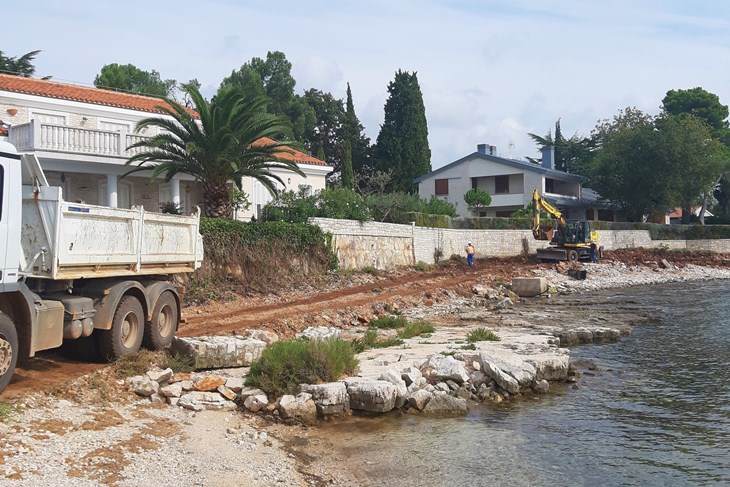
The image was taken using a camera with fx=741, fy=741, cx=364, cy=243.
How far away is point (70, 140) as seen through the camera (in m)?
27.0

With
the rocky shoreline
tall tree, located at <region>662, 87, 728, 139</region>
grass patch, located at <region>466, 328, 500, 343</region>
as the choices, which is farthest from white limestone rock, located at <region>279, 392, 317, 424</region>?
tall tree, located at <region>662, 87, 728, 139</region>

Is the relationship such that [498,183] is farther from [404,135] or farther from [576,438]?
[576,438]

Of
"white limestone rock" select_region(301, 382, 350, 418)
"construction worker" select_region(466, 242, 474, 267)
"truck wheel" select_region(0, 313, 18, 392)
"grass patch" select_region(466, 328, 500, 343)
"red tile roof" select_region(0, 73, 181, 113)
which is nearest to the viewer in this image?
"truck wheel" select_region(0, 313, 18, 392)

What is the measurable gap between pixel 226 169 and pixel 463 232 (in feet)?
69.7

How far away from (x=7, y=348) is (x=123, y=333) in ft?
10.3

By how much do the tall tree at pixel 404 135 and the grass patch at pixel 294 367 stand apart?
5008 cm

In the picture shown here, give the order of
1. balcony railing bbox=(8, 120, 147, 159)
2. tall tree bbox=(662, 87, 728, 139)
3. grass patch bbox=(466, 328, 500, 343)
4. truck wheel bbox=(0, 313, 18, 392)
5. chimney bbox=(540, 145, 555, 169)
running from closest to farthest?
truck wheel bbox=(0, 313, 18, 392), grass patch bbox=(466, 328, 500, 343), balcony railing bbox=(8, 120, 147, 159), chimney bbox=(540, 145, 555, 169), tall tree bbox=(662, 87, 728, 139)

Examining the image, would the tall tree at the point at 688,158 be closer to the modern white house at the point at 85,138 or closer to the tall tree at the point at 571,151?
the tall tree at the point at 571,151

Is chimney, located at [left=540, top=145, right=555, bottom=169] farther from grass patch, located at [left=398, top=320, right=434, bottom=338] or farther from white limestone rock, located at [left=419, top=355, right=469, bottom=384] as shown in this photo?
white limestone rock, located at [left=419, top=355, right=469, bottom=384]

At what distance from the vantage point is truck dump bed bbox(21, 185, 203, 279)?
10.5 m

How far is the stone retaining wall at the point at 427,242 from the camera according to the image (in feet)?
109

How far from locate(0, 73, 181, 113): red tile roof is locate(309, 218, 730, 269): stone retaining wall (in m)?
9.74

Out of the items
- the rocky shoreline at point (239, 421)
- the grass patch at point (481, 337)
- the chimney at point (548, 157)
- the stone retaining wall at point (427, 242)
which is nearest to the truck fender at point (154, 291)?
the rocky shoreline at point (239, 421)

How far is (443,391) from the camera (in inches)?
508
